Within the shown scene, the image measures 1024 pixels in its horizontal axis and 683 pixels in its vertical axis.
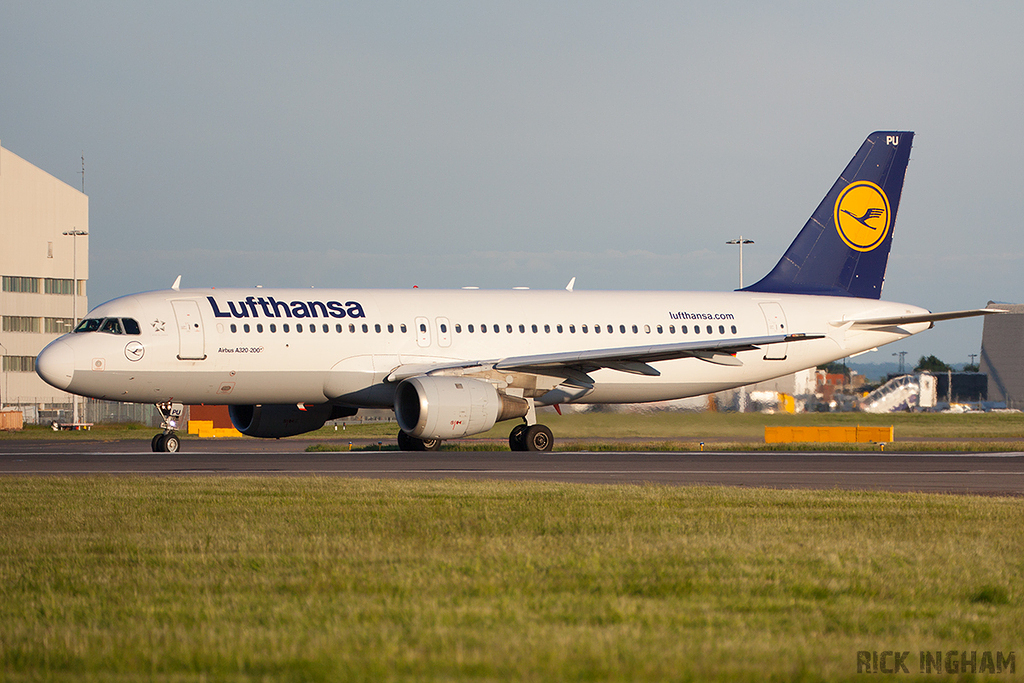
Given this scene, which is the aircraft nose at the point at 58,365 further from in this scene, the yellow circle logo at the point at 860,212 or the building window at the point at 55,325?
the building window at the point at 55,325

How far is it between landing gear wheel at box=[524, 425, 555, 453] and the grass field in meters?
13.9

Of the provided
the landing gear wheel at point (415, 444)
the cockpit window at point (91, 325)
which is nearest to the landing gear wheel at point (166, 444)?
the cockpit window at point (91, 325)

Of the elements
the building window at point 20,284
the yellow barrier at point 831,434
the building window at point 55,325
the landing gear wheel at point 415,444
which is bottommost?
the yellow barrier at point 831,434

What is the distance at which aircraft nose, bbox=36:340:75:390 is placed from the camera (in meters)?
23.4

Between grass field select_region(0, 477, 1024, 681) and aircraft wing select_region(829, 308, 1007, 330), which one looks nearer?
grass field select_region(0, 477, 1024, 681)

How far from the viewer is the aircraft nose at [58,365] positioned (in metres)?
23.4

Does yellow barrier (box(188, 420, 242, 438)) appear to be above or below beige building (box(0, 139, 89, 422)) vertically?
below

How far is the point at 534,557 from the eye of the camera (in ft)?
27.1

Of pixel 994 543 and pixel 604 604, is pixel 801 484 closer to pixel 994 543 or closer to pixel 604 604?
pixel 994 543

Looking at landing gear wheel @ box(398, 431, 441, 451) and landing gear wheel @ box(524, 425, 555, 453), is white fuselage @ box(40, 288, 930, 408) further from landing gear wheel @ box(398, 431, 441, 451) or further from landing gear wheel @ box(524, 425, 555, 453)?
landing gear wheel @ box(398, 431, 441, 451)

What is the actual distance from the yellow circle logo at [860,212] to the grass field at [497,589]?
20209 mm

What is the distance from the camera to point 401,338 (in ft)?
85.1

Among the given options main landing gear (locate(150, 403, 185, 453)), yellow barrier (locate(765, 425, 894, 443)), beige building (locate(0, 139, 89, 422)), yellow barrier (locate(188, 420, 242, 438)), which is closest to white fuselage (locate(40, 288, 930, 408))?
main landing gear (locate(150, 403, 185, 453))

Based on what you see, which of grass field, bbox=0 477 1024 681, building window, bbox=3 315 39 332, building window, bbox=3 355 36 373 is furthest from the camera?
building window, bbox=3 315 39 332
